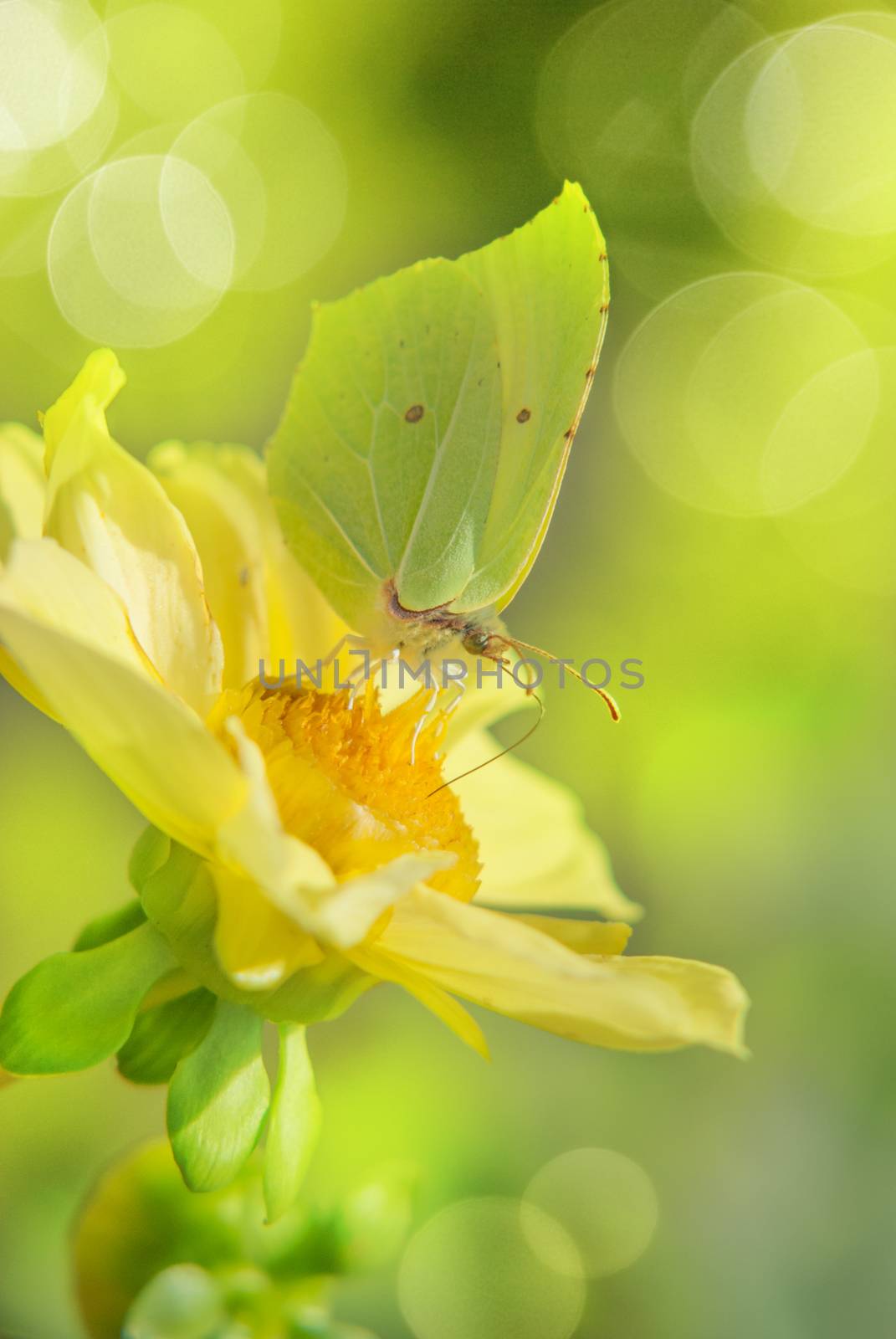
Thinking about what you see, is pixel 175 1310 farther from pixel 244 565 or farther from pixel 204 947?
pixel 244 565

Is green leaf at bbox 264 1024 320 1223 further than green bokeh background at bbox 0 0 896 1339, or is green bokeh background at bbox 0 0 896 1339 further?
green bokeh background at bbox 0 0 896 1339

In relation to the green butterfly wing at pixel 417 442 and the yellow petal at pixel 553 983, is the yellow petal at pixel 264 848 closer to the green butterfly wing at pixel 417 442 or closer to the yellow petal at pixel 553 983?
the yellow petal at pixel 553 983

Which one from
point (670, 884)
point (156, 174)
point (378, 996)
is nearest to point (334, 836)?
point (378, 996)

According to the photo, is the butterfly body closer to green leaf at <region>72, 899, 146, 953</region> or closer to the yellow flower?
the yellow flower

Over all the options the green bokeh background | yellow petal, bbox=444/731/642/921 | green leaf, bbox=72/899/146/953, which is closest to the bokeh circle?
the green bokeh background

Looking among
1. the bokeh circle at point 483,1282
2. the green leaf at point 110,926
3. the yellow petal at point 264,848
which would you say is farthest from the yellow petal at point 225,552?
the bokeh circle at point 483,1282

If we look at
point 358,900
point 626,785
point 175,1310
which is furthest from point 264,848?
point 626,785

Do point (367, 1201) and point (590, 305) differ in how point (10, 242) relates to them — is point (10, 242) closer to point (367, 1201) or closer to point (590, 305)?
point (590, 305)

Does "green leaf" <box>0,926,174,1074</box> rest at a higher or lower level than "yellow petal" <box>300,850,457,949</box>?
lower
